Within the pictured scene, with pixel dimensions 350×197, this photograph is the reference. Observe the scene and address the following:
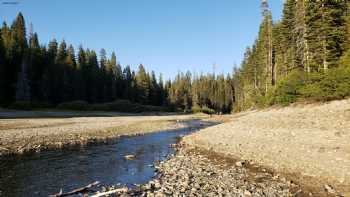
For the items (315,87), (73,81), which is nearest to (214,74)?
(73,81)

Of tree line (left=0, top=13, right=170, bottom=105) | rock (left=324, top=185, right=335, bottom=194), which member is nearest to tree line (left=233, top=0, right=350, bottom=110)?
rock (left=324, top=185, right=335, bottom=194)

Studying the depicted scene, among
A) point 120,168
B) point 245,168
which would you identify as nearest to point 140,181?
point 120,168

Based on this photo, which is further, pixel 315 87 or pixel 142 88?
pixel 142 88

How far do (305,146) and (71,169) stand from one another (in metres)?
12.5

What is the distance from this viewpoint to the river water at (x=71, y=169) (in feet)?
38.0

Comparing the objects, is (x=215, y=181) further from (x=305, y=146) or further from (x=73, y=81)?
(x=73, y=81)

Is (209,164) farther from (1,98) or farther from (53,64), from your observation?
(53,64)

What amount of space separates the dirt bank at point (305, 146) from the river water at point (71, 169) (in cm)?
492

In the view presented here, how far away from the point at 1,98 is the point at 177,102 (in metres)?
68.1

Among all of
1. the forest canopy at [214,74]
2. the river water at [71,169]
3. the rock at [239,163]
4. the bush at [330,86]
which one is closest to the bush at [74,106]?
the forest canopy at [214,74]

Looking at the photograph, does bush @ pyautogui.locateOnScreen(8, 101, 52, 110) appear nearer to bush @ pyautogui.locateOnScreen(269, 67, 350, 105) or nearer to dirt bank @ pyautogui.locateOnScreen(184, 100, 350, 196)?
dirt bank @ pyautogui.locateOnScreen(184, 100, 350, 196)

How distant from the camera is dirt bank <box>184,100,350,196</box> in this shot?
11.3m

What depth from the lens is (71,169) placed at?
48.1 feet

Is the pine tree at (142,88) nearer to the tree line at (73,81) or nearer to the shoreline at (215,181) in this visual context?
the tree line at (73,81)
